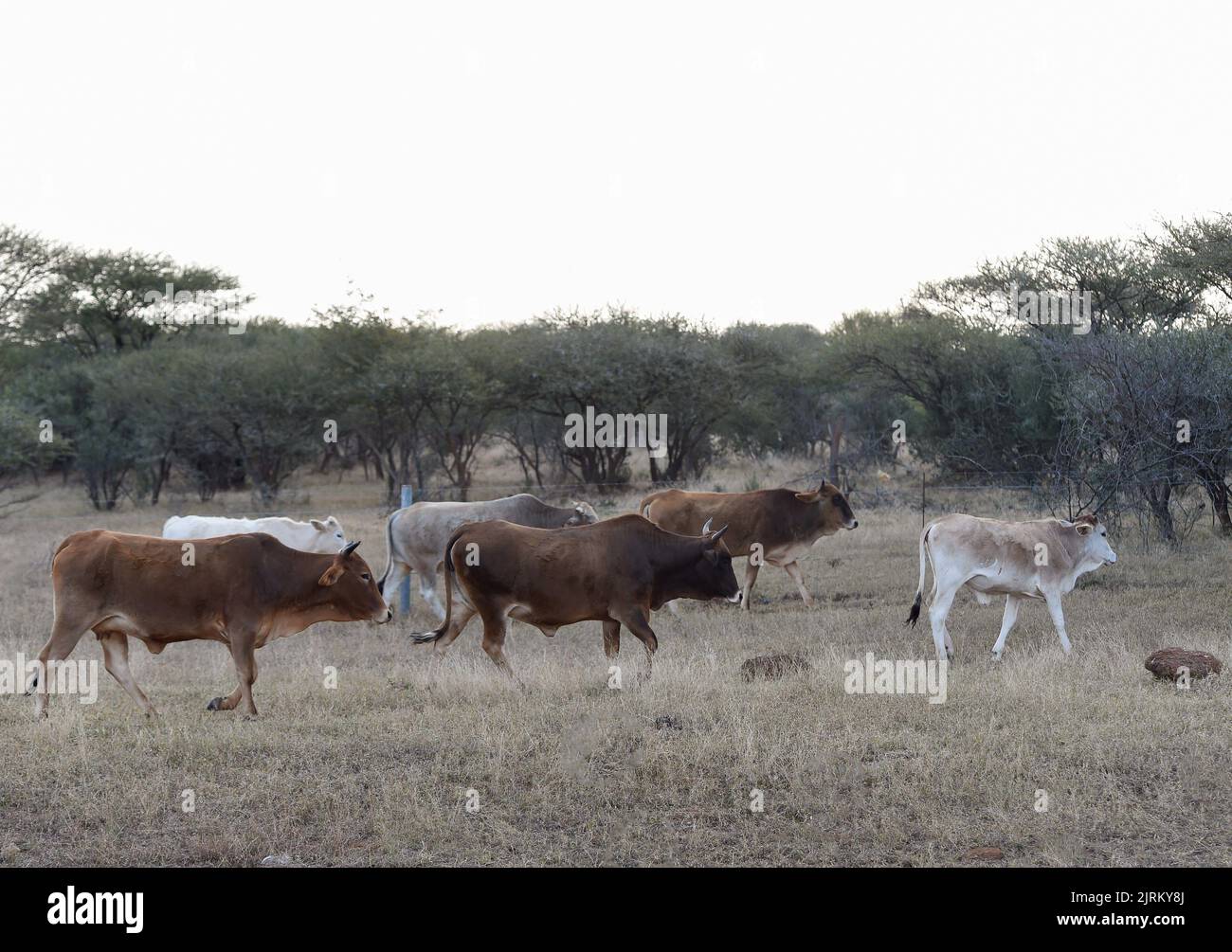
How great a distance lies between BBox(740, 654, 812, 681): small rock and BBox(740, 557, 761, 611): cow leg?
4.60m

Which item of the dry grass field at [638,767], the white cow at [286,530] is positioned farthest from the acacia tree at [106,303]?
the dry grass field at [638,767]

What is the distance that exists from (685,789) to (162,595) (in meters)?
4.20

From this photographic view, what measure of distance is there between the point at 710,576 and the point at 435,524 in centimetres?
451

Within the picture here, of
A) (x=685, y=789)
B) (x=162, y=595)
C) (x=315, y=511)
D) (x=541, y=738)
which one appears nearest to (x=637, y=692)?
(x=541, y=738)

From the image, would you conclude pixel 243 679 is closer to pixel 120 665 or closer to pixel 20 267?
pixel 120 665

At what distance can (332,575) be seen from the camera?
940 cm

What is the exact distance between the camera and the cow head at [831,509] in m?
15.9

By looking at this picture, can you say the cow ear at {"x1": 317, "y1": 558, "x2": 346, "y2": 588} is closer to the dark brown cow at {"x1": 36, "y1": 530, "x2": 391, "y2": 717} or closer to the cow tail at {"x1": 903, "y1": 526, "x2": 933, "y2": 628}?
the dark brown cow at {"x1": 36, "y1": 530, "x2": 391, "y2": 717}

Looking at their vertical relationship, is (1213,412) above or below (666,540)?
above

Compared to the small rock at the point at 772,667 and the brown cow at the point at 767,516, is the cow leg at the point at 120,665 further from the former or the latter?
the brown cow at the point at 767,516

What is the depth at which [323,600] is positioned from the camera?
9547 millimetres

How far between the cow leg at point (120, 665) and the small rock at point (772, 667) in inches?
170
